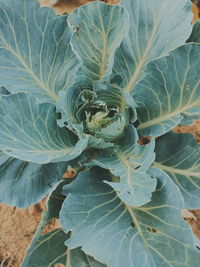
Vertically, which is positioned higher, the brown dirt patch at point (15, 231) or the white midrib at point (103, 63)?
the white midrib at point (103, 63)

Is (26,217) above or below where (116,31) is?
below

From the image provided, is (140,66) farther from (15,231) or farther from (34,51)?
(15,231)

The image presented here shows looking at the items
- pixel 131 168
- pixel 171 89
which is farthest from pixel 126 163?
pixel 171 89

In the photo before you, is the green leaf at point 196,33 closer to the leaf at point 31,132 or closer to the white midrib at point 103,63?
the white midrib at point 103,63

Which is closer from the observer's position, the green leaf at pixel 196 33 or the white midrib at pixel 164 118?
the white midrib at pixel 164 118

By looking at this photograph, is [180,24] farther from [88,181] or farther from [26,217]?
[26,217]

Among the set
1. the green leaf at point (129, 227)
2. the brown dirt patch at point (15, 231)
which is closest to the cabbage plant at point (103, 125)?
the green leaf at point (129, 227)

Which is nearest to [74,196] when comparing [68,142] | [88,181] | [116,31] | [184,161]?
[88,181]
